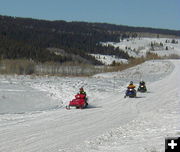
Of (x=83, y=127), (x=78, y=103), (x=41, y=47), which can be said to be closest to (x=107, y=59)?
(x=41, y=47)

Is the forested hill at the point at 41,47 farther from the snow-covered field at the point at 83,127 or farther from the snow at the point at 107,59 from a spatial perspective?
the snow-covered field at the point at 83,127

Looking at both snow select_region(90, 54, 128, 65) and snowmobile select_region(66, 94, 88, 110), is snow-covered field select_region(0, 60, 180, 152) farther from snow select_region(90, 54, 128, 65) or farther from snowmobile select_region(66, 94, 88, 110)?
snow select_region(90, 54, 128, 65)

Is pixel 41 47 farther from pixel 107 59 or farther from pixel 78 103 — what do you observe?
pixel 78 103

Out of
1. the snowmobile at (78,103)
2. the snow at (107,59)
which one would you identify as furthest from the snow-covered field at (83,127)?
the snow at (107,59)

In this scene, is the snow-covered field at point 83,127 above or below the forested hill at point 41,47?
below

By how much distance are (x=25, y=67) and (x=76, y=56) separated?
8386 centimetres

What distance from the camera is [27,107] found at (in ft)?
64.7

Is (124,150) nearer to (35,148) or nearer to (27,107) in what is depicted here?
(35,148)

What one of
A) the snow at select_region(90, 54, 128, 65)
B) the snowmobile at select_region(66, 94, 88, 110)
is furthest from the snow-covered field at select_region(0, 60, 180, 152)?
the snow at select_region(90, 54, 128, 65)

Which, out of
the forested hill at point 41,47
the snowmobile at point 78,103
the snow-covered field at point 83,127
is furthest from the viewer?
the forested hill at point 41,47

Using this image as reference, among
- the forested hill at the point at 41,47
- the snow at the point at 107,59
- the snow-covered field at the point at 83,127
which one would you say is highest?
the forested hill at the point at 41,47

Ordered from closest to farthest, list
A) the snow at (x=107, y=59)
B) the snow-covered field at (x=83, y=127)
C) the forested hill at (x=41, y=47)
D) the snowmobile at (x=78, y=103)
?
the snow-covered field at (x=83, y=127) → the snowmobile at (x=78, y=103) → the forested hill at (x=41, y=47) → the snow at (x=107, y=59)

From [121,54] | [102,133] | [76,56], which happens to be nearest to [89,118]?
[102,133]

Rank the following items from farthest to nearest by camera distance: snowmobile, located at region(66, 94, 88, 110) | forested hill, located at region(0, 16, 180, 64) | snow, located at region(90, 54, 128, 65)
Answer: snow, located at region(90, 54, 128, 65) → forested hill, located at region(0, 16, 180, 64) → snowmobile, located at region(66, 94, 88, 110)
